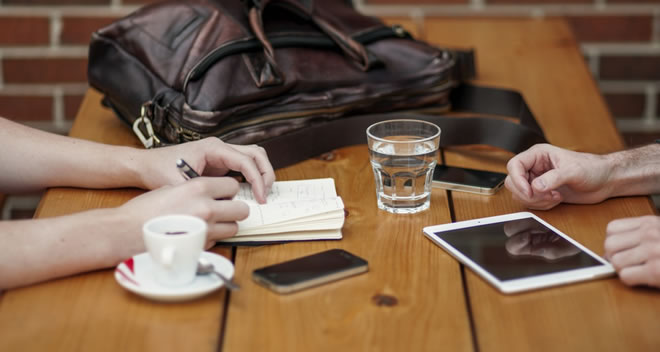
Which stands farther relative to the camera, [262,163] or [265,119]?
[265,119]

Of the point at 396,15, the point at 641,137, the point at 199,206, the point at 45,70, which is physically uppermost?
the point at 199,206

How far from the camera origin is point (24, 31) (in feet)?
7.47

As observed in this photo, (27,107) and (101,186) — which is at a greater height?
(101,186)

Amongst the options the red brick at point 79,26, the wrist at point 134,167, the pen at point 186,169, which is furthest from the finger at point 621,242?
the red brick at point 79,26

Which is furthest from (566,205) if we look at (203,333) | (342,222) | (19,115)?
(19,115)

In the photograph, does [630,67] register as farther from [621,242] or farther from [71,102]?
[71,102]

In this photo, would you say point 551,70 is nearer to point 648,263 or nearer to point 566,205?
point 566,205

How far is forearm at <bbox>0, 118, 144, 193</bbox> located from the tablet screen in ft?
1.63

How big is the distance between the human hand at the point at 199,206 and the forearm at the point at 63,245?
21mm

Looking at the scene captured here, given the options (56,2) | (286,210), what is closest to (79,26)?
(56,2)

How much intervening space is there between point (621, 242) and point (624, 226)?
0.03 metres

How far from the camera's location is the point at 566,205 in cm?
116

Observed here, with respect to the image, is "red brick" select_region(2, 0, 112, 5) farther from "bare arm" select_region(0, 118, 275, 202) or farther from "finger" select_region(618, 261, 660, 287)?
"finger" select_region(618, 261, 660, 287)

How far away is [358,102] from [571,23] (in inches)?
46.1
